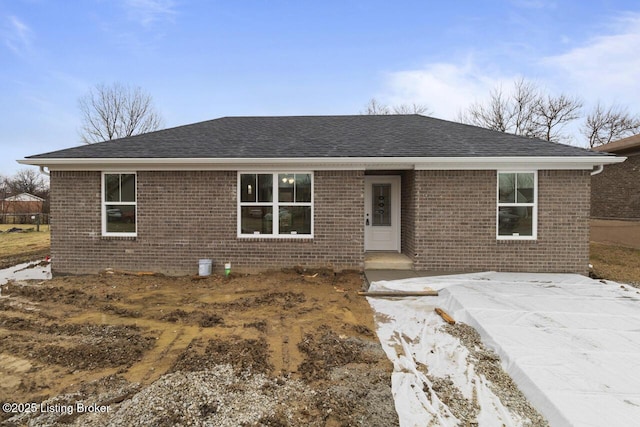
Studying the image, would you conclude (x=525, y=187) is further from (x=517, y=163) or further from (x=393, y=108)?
(x=393, y=108)

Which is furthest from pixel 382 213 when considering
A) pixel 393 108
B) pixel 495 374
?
pixel 393 108

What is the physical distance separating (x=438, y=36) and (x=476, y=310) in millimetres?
13581

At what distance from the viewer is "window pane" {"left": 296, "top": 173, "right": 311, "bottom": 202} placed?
786cm

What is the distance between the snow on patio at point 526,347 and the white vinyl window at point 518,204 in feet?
4.95

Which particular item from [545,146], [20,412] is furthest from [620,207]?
[20,412]

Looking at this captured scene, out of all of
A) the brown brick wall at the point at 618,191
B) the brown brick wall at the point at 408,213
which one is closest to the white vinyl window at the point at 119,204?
the brown brick wall at the point at 408,213

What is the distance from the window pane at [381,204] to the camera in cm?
934

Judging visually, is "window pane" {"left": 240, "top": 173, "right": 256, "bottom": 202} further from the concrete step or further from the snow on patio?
the snow on patio

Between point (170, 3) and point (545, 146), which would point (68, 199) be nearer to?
point (170, 3)

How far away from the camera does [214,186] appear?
788 centimetres

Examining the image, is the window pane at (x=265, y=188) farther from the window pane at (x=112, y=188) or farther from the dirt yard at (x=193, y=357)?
the window pane at (x=112, y=188)

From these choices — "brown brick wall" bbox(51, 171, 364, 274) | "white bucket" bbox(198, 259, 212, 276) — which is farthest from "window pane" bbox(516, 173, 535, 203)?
"white bucket" bbox(198, 259, 212, 276)

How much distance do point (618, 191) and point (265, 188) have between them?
598 inches

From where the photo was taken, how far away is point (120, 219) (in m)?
8.05
